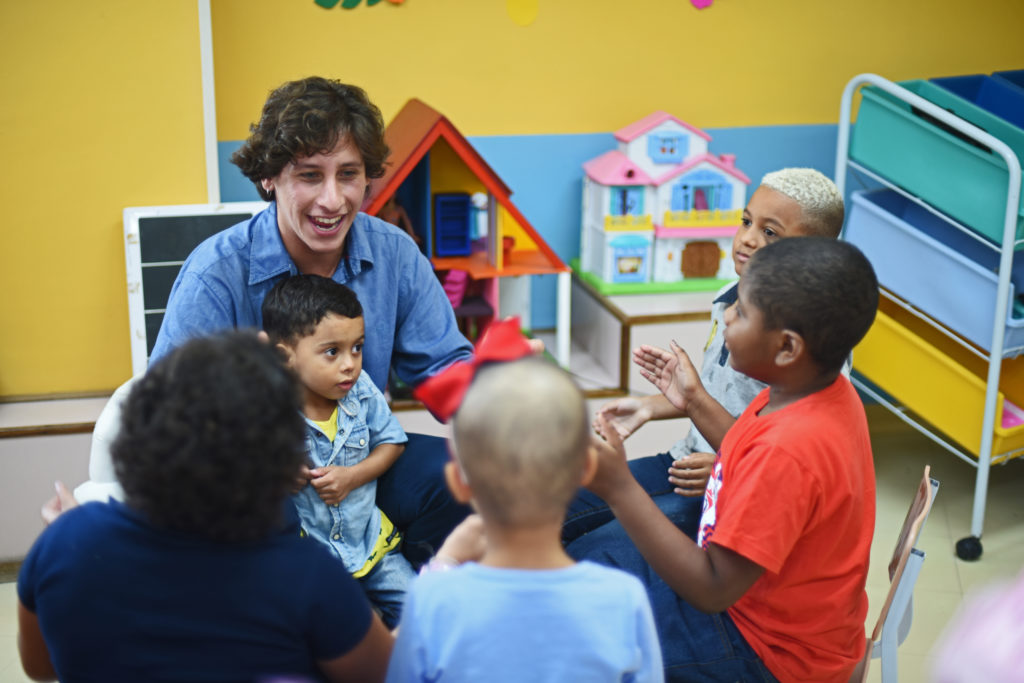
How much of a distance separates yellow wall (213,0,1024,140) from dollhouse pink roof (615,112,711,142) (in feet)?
0.37

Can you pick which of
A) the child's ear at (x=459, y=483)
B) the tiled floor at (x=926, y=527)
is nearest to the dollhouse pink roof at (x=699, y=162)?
the tiled floor at (x=926, y=527)

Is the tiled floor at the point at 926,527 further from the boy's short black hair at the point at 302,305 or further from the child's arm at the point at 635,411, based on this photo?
the boy's short black hair at the point at 302,305

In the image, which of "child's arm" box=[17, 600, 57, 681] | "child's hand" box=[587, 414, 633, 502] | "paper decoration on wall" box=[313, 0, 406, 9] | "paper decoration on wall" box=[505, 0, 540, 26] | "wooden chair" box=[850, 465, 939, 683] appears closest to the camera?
"child's arm" box=[17, 600, 57, 681]

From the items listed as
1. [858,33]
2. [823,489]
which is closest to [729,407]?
[823,489]

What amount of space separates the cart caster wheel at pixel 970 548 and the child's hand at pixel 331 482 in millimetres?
1793

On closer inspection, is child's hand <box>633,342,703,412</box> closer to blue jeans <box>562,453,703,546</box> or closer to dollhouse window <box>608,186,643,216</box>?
blue jeans <box>562,453,703,546</box>

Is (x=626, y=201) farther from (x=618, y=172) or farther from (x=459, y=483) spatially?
(x=459, y=483)

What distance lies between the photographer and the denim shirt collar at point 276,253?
1645 mm

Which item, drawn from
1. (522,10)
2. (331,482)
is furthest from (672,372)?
(522,10)

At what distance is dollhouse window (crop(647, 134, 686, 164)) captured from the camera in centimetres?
294

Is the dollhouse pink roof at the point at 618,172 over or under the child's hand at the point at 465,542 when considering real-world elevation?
over

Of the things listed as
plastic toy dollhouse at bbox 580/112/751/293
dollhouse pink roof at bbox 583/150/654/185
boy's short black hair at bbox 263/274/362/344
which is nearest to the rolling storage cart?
plastic toy dollhouse at bbox 580/112/751/293

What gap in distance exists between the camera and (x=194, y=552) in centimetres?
93

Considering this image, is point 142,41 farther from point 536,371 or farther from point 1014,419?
point 1014,419
